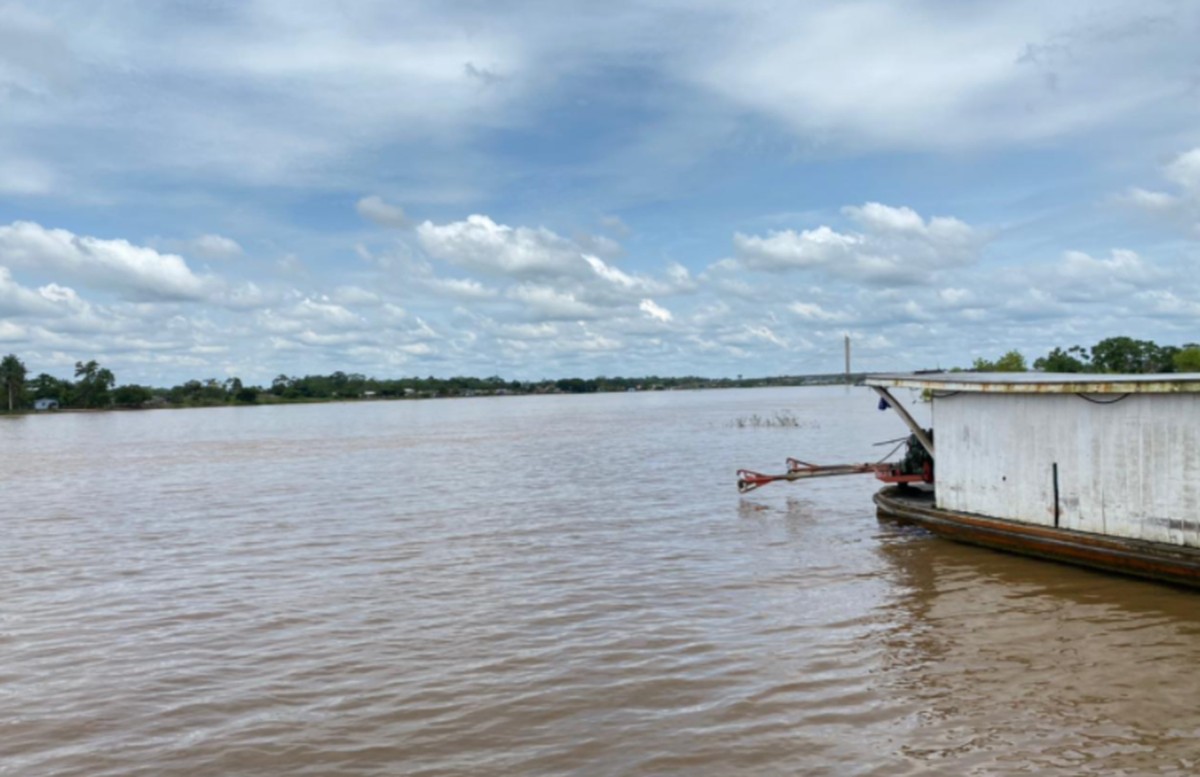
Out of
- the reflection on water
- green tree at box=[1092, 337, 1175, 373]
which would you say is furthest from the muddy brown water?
green tree at box=[1092, 337, 1175, 373]

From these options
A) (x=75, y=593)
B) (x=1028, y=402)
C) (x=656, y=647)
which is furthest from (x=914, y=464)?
(x=75, y=593)

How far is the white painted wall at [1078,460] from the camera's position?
1131 cm

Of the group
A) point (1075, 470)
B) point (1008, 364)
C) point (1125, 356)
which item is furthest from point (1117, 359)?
point (1075, 470)

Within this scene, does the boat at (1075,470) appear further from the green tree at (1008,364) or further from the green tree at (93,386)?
the green tree at (93,386)

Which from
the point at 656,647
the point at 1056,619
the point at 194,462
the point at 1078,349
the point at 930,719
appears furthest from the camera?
the point at 1078,349

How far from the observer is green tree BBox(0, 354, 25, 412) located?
13462 centimetres

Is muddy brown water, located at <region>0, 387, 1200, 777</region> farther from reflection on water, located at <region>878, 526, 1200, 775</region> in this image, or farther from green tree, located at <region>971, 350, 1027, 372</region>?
green tree, located at <region>971, 350, 1027, 372</region>

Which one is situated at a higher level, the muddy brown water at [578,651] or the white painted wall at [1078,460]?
the white painted wall at [1078,460]

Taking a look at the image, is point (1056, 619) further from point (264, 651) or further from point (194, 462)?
point (194, 462)

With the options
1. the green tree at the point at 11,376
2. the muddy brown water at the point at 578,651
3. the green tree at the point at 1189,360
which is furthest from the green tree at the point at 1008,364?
the green tree at the point at 11,376

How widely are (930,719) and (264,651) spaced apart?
7030mm

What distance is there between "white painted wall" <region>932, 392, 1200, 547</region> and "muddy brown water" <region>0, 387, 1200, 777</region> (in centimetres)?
87

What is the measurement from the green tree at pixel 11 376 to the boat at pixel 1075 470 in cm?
15199

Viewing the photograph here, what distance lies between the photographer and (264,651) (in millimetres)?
10000
